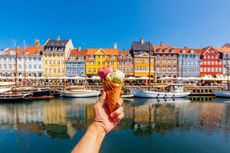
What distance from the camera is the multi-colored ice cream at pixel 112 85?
2.71m

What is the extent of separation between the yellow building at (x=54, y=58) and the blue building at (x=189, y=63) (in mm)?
36318

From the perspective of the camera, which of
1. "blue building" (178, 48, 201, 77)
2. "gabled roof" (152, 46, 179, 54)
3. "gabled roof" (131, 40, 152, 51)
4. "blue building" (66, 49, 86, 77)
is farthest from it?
"blue building" (178, 48, 201, 77)

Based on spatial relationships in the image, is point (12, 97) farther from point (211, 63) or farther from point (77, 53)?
point (211, 63)

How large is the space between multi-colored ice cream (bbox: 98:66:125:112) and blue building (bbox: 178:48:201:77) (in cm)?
6046

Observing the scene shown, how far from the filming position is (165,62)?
195ft

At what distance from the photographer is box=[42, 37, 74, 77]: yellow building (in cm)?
5716

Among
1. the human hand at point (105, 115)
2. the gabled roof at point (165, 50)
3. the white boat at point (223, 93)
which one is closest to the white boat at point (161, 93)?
the white boat at point (223, 93)

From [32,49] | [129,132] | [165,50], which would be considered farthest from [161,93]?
[32,49]

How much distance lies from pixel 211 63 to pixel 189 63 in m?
7.07

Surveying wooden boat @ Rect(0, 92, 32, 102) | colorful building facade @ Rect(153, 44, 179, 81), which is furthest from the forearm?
colorful building facade @ Rect(153, 44, 179, 81)

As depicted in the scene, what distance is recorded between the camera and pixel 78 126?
18594 mm

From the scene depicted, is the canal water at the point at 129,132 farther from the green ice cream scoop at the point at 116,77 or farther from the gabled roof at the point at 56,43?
the gabled roof at the point at 56,43

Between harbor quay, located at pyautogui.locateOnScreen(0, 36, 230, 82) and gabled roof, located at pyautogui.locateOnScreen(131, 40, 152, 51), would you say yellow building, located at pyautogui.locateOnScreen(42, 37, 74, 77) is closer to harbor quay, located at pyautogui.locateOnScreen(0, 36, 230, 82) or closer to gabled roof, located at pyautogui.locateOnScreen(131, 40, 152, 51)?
harbor quay, located at pyautogui.locateOnScreen(0, 36, 230, 82)

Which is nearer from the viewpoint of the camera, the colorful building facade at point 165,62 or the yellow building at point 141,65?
the yellow building at point 141,65
